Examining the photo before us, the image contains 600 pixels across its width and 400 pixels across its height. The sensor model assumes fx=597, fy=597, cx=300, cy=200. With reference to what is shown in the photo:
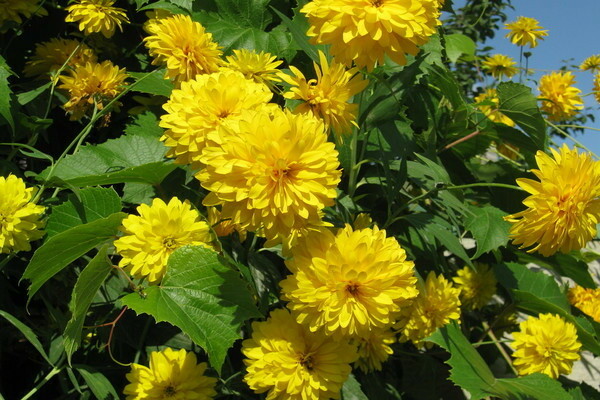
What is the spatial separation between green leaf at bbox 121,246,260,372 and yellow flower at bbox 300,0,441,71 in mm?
403

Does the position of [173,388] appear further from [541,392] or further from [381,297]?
[541,392]

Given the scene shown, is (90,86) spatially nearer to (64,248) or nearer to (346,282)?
(64,248)

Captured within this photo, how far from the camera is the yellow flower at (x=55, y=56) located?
5.24ft

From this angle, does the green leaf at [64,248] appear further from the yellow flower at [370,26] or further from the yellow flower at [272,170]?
the yellow flower at [370,26]

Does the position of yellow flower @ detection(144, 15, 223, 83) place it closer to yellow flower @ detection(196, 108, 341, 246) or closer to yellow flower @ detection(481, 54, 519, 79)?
yellow flower @ detection(196, 108, 341, 246)

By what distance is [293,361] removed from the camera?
1.02 meters

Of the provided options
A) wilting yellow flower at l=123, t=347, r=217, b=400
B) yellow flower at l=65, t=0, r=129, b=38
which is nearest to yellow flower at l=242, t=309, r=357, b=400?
wilting yellow flower at l=123, t=347, r=217, b=400

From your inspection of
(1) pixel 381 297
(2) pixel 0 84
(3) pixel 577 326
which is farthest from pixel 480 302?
(2) pixel 0 84

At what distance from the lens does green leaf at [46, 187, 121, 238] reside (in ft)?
3.87

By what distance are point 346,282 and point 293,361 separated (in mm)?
201

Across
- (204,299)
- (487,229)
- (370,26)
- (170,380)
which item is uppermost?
(370,26)

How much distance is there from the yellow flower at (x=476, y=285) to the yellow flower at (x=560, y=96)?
2.58ft

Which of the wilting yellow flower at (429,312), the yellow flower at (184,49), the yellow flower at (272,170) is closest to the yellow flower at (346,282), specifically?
the yellow flower at (272,170)

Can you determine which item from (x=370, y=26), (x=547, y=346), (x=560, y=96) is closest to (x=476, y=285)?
(x=547, y=346)
